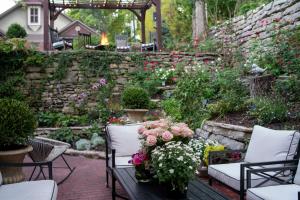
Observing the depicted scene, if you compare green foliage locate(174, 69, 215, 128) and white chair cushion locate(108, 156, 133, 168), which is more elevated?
green foliage locate(174, 69, 215, 128)

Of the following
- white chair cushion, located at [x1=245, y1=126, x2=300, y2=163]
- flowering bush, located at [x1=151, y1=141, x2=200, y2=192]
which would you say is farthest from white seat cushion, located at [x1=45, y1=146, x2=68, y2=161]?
white chair cushion, located at [x1=245, y1=126, x2=300, y2=163]

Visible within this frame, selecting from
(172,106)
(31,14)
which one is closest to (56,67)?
(172,106)

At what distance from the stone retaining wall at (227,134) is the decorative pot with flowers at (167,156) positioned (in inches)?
75.3

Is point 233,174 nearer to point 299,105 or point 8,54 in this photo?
point 299,105

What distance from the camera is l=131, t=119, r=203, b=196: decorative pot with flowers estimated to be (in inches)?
114

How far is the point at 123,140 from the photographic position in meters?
4.63

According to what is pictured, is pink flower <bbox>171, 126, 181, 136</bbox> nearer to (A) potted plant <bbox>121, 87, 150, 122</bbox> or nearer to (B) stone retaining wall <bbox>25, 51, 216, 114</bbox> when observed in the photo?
(A) potted plant <bbox>121, 87, 150, 122</bbox>

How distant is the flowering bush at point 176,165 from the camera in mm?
2891

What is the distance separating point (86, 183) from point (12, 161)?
120cm

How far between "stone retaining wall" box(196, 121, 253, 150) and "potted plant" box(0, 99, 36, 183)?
2.78 metres

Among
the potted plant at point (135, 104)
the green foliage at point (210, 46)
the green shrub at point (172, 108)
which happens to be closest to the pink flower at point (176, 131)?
the green shrub at point (172, 108)

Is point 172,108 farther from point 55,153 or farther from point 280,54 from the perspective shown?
point 55,153

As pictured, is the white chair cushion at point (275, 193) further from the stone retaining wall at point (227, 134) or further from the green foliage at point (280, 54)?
the green foliage at point (280, 54)

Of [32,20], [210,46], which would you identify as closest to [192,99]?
[210,46]
